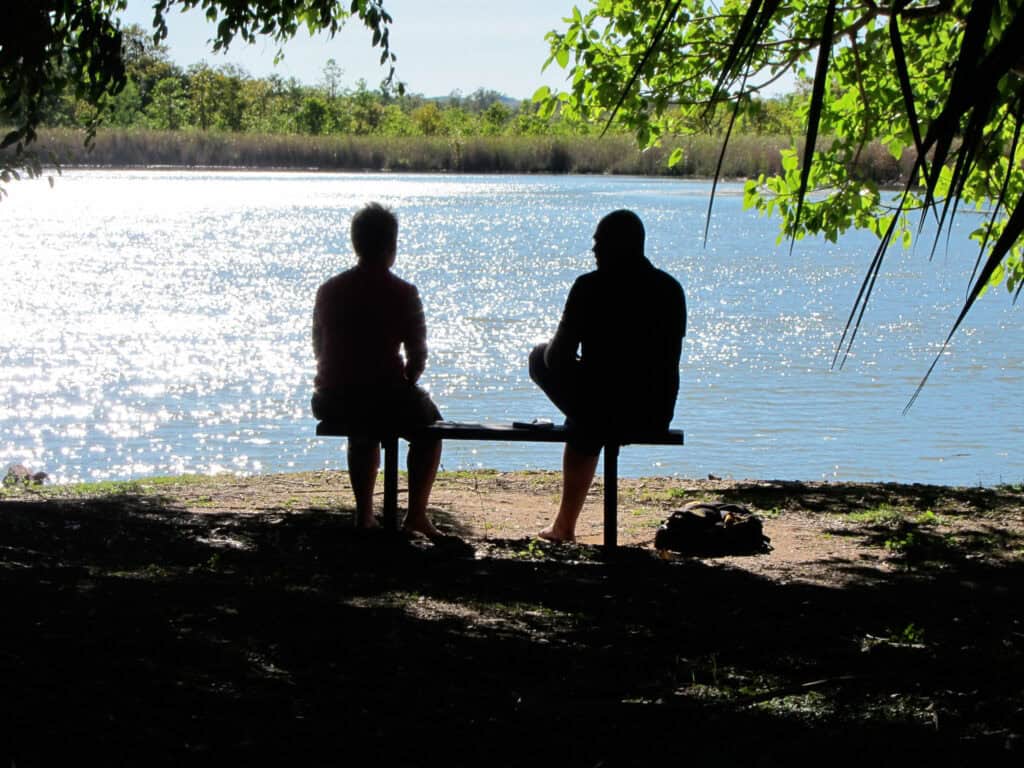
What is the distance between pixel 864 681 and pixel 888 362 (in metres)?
14.5

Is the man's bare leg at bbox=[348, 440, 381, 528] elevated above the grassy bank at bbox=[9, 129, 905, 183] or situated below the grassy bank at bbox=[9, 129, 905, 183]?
below

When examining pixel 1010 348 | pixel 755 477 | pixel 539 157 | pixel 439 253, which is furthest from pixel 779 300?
pixel 539 157

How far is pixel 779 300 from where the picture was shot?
79.0ft

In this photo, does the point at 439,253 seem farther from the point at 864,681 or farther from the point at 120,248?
the point at 864,681

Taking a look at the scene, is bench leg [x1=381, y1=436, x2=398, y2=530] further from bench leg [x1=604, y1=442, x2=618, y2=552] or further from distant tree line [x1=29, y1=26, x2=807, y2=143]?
distant tree line [x1=29, y1=26, x2=807, y2=143]

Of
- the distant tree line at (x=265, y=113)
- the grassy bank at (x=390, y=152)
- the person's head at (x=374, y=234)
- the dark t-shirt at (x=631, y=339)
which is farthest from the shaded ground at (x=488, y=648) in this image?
the distant tree line at (x=265, y=113)

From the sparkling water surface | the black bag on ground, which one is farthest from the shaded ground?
the sparkling water surface

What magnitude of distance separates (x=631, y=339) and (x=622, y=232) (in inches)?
17.9

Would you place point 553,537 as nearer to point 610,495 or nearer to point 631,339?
point 610,495

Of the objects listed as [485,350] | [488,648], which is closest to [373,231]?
[488,648]

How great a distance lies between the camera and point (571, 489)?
5.88m

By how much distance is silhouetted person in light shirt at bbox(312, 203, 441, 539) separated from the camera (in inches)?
221

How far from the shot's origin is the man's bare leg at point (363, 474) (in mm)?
5785

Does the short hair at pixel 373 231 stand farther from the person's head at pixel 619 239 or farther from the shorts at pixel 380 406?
the person's head at pixel 619 239
